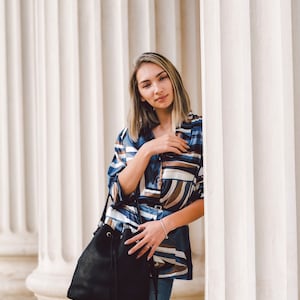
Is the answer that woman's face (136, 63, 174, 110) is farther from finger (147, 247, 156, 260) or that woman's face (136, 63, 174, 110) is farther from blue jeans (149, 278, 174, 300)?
blue jeans (149, 278, 174, 300)

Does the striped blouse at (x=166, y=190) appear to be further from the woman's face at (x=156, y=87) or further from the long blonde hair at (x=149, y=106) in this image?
Answer: the woman's face at (x=156, y=87)

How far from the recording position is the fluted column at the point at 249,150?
578 cm

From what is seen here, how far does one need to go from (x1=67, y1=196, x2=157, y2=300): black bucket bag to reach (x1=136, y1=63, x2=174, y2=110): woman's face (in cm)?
126

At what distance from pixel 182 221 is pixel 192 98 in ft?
12.6

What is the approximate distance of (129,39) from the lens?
37.8 feet

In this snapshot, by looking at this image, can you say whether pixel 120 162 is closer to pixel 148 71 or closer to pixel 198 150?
pixel 198 150

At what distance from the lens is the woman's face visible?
321 inches

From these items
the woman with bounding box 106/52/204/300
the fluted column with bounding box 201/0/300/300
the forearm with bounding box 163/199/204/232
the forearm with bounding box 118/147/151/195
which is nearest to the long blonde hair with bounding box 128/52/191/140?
the woman with bounding box 106/52/204/300

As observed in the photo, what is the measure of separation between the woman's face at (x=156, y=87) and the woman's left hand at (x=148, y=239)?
113 cm

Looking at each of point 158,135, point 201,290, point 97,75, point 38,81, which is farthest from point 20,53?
point 158,135

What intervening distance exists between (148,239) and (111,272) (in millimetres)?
460

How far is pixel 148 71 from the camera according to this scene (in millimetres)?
8227

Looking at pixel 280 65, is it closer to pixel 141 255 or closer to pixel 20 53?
pixel 141 255

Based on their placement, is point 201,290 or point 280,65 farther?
point 201,290
